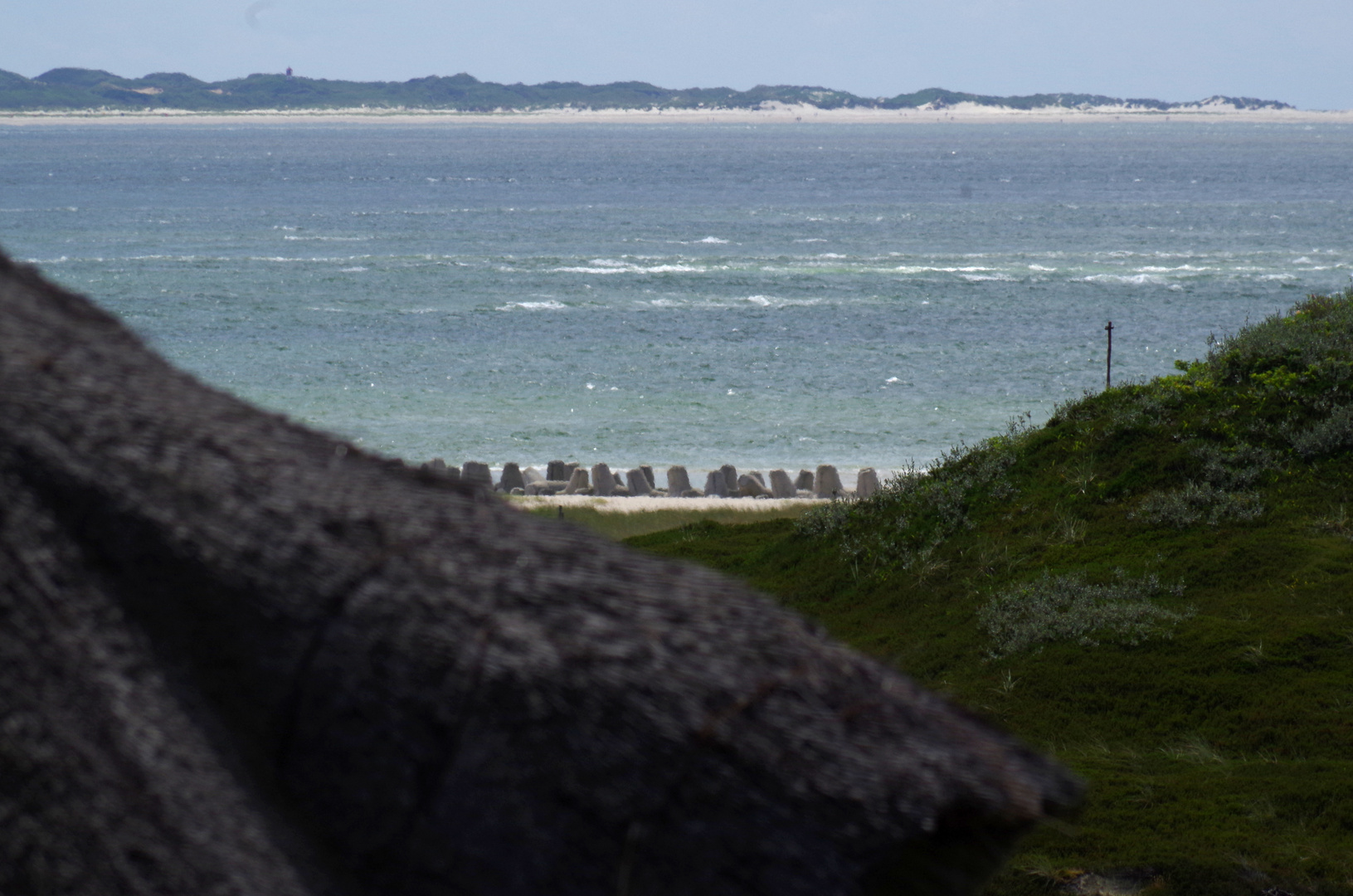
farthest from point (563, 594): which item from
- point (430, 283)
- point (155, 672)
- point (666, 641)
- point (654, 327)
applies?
point (430, 283)

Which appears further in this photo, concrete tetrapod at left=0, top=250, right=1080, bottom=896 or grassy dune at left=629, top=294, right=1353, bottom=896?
grassy dune at left=629, top=294, right=1353, bottom=896

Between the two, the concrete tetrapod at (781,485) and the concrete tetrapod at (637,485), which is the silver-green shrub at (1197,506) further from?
the concrete tetrapod at (637,485)

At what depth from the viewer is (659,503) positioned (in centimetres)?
2159

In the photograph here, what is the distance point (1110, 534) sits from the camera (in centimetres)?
1127

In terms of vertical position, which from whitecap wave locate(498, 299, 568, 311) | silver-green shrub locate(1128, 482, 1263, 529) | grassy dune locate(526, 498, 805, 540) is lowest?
grassy dune locate(526, 498, 805, 540)

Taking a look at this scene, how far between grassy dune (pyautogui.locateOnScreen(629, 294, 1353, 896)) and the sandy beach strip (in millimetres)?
5263

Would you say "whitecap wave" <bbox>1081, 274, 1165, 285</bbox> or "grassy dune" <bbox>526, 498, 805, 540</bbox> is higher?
"whitecap wave" <bbox>1081, 274, 1165, 285</bbox>

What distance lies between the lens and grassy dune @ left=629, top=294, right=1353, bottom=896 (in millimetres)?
6691

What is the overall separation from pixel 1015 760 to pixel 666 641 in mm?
745

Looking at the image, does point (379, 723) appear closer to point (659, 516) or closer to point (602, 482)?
point (659, 516)

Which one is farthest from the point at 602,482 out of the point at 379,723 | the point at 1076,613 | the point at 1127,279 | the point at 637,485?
the point at 1127,279

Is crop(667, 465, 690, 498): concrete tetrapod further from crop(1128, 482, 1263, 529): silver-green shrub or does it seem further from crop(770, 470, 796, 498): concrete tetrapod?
crop(1128, 482, 1263, 529): silver-green shrub

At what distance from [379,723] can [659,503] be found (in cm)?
1934

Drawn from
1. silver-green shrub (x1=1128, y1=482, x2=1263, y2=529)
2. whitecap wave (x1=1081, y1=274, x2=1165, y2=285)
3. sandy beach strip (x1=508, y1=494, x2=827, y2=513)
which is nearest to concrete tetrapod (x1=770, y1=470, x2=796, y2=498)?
sandy beach strip (x1=508, y1=494, x2=827, y2=513)
